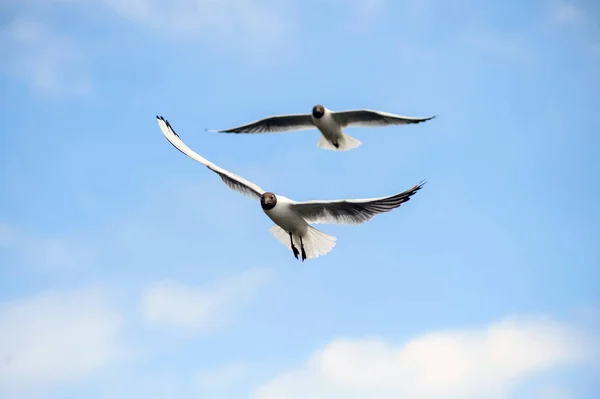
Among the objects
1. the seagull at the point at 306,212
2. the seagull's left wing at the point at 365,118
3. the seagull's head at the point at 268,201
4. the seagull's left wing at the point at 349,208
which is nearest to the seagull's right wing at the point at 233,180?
the seagull at the point at 306,212

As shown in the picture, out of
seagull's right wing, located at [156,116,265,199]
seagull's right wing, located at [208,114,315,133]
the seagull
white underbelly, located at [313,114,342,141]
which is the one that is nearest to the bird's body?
the seagull

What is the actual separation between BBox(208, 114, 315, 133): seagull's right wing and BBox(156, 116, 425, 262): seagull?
3.82 metres

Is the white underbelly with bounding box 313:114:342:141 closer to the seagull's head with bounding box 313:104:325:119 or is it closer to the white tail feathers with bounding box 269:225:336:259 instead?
the seagull's head with bounding box 313:104:325:119

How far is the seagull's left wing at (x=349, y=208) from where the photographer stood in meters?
13.3

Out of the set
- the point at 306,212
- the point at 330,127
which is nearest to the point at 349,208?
the point at 306,212

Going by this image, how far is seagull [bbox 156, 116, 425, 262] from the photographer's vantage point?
1368cm

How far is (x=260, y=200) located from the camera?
1532 centimetres

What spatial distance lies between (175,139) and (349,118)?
388cm

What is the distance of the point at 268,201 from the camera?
1477 cm

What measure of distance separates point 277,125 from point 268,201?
18.2 ft

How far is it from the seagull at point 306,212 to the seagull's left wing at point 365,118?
3.96 metres

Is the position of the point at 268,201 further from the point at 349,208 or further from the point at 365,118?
the point at 365,118

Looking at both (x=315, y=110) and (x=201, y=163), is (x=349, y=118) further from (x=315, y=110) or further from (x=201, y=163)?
(x=201, y=163)

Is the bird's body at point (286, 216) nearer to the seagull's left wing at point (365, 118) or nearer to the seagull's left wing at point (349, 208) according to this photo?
the seagull's left wing at point (349, 208)
